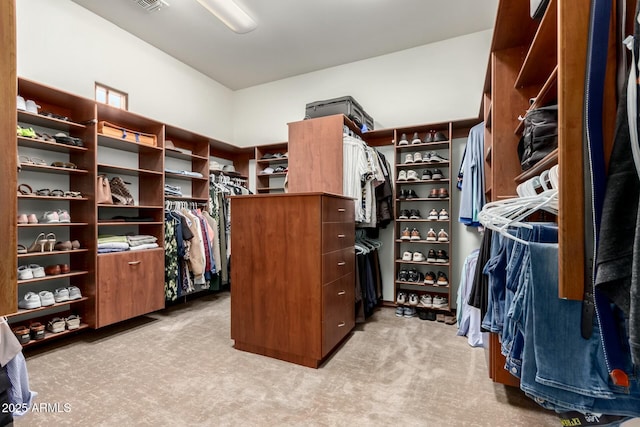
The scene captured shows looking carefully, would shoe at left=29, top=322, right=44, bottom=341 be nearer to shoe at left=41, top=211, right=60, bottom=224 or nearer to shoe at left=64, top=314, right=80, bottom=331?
shoe at left=64, top=314, right=80, bottom=331

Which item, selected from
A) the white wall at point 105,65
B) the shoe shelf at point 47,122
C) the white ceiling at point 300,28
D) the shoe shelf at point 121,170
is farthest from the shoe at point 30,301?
the white ceiling at point 300,28

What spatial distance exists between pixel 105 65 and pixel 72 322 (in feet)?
8.75

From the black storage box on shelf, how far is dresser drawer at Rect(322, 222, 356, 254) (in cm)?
135

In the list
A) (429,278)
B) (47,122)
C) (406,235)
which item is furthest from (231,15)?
(429,278)

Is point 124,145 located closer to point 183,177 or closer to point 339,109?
point 183,177

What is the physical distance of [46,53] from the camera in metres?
2.67

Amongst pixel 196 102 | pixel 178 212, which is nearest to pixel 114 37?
pixel 196 102

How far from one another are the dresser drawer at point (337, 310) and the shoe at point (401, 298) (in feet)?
3.06

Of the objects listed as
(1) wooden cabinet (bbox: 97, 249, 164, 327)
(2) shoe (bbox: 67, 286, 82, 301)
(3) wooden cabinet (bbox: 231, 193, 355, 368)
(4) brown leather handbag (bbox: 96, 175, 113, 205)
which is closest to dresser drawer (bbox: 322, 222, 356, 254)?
Result: (3) wooden cabinet (bbox: 231, 193, 355, 368)

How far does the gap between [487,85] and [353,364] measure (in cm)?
251

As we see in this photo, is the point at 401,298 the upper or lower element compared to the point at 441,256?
lower

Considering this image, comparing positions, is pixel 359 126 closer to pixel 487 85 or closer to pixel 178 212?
pixel 487 85

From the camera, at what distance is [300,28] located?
328 centimetres

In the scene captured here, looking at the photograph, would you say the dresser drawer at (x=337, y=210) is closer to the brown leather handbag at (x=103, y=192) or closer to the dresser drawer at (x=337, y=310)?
the dresser drawer at (x=337, y=310)
